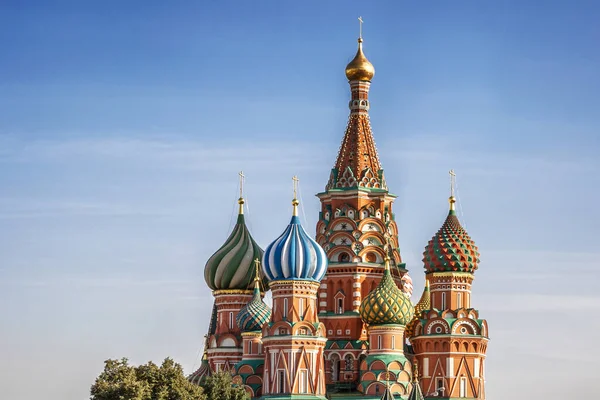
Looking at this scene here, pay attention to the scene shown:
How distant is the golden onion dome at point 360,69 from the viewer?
78250mm

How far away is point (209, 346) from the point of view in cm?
8000

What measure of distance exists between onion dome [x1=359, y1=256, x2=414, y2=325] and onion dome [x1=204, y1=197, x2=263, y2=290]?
8102 mm

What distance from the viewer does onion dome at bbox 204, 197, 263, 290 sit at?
261 feet

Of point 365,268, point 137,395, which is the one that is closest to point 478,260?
point 365,268

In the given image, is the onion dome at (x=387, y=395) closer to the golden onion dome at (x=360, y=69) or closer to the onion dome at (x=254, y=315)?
the onion dome at (x=254, y=315)

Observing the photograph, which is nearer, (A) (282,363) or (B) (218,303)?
(A) (282,363)

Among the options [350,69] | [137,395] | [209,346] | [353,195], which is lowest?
[137,395]

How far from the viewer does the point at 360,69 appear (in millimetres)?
78250

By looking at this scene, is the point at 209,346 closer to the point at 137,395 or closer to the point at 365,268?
the point at 365,268

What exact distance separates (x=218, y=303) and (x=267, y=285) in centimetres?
241

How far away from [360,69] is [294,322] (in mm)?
12846

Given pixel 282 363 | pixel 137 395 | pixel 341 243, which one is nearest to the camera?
pixel 137 395

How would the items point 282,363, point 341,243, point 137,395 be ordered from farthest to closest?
1. point 341,243
2. point 282,363
3. point 137,395

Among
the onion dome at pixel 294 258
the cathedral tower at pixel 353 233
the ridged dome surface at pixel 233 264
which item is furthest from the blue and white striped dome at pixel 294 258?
the ridged dome surface at pixel 233 264
